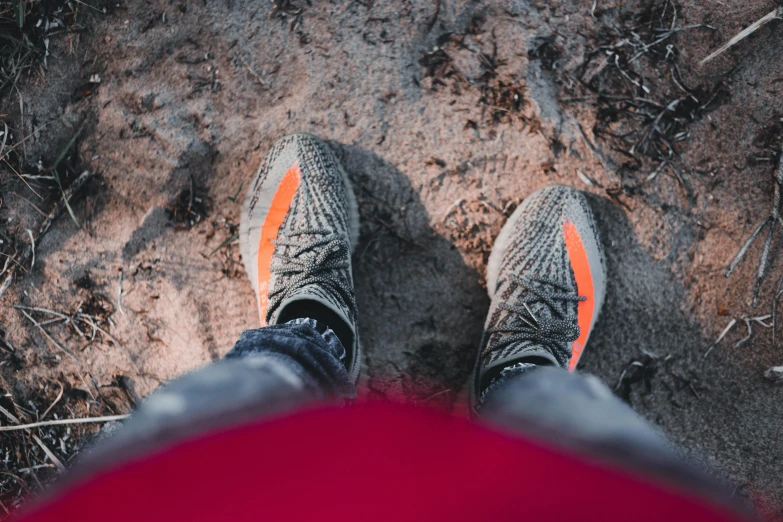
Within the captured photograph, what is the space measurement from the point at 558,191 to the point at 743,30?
0.84 metres

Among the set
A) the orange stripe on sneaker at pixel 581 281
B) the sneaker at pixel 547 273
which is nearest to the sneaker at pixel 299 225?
the sneaker at pixel 547 273

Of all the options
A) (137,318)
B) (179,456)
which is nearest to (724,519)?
(179,456)

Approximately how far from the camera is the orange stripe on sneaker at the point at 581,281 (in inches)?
64.2

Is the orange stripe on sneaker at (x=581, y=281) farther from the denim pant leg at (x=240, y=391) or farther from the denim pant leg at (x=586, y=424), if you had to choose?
the denim pant leg at (x=240, y=391)

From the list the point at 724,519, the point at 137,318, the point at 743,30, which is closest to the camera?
the point at 724,519

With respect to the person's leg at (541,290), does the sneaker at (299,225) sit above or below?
above

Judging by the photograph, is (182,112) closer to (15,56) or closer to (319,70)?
(319,70)

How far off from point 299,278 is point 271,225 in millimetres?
255

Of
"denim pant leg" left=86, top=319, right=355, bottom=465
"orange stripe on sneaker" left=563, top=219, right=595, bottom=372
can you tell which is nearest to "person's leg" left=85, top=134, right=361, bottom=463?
"denim pant leg" left=86, top=319, right=355, bottom=465

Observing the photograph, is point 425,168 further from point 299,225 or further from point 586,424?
point 586,424

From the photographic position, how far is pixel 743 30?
156 cm

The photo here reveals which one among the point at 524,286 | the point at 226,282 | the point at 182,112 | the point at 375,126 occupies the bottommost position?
the point at 524,286

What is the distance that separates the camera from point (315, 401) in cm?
96

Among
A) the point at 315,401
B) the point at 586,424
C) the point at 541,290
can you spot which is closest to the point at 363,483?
the point at 315,401
